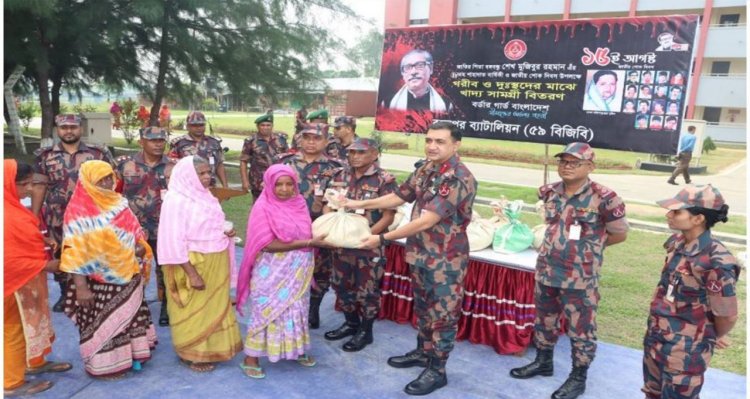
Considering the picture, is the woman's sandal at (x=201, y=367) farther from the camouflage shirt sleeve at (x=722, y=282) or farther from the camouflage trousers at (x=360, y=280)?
the camouflage shirt sleeve at (x=722, y=282)

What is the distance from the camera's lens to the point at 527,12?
28375 mm

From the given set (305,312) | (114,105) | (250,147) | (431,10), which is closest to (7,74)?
(114,105)

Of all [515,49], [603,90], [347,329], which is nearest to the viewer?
[347,329]

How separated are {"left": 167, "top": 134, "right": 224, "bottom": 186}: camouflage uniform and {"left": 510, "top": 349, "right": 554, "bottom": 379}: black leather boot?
373 centimetres

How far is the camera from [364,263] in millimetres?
3863

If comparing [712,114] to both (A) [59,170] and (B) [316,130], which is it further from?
(A) [59,170]

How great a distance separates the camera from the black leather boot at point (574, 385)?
11.2 feet

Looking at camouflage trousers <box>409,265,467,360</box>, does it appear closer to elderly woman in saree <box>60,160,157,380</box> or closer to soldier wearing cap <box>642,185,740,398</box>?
soldier wearing cap <box>642,185,740,398</box>

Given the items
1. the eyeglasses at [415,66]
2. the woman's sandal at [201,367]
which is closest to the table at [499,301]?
the woman's sandal at [201,367]

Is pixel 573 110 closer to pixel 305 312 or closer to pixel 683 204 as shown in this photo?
pixel 683 204

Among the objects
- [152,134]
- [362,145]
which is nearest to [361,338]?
[362,145]

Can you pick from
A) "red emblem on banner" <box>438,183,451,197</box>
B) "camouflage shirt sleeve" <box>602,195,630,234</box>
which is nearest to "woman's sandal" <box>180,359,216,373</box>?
"red emblem on banner" <box>438,183,451,197</box>

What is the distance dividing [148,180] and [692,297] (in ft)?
12.6

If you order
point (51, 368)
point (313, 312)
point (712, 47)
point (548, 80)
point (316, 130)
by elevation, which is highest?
point (712, 47)
